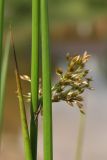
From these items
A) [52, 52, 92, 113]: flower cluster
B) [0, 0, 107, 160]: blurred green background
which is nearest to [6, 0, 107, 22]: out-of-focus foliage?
[0, 0, 107, 160]: blurred green background

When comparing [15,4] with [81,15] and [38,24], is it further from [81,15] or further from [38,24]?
[38,24]

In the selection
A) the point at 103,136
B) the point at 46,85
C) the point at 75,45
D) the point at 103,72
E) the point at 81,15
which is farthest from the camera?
the point at 81,15

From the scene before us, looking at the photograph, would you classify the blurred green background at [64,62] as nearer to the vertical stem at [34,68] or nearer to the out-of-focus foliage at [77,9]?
the out-of-focus foliage at [77,9]

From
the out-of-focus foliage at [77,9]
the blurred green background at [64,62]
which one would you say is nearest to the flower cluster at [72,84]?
the blurred green background at [64,62]

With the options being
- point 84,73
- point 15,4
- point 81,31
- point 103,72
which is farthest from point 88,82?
point 81,31

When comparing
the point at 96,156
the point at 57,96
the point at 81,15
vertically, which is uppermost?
the point at 57,96

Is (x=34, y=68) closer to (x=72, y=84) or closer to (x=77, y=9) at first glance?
(x=72, y=84)

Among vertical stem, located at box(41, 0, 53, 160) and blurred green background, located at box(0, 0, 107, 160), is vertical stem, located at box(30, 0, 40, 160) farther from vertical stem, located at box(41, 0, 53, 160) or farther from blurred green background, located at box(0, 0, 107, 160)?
blurred green background, located at box(0, 0, 107, 160)
